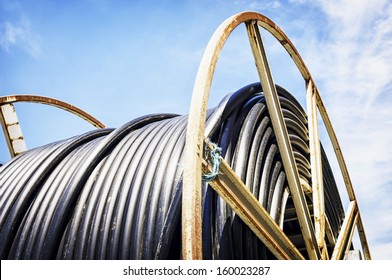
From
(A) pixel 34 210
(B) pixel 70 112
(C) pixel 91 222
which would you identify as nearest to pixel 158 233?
(C) pixel 91 222

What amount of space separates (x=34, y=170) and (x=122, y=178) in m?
1.35

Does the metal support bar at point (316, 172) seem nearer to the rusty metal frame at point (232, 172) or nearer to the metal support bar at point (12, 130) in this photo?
the rusty metal frame at point (232, 172)

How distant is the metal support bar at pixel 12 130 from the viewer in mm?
7316

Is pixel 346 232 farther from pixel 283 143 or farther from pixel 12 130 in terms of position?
pixel 12 130

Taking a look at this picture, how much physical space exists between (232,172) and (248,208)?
0.46m

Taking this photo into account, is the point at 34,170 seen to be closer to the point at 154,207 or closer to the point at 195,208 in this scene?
the point at 154,207

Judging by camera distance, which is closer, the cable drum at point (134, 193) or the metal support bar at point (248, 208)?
the metal support bar at point (248, 208)

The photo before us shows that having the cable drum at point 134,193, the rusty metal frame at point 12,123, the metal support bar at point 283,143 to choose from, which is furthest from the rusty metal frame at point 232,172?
the rusty metal frame at point 12,123

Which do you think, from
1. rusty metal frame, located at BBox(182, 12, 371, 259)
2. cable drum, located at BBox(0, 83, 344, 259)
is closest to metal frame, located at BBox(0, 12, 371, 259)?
rusty metal frame, located at BBox(182, 12, 371, 259)

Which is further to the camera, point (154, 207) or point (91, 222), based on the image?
point (91, 222)

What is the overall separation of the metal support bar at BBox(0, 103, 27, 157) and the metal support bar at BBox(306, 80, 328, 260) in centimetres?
438

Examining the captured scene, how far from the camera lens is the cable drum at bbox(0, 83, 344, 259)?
3682mm

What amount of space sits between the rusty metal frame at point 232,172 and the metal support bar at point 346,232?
0.04m
